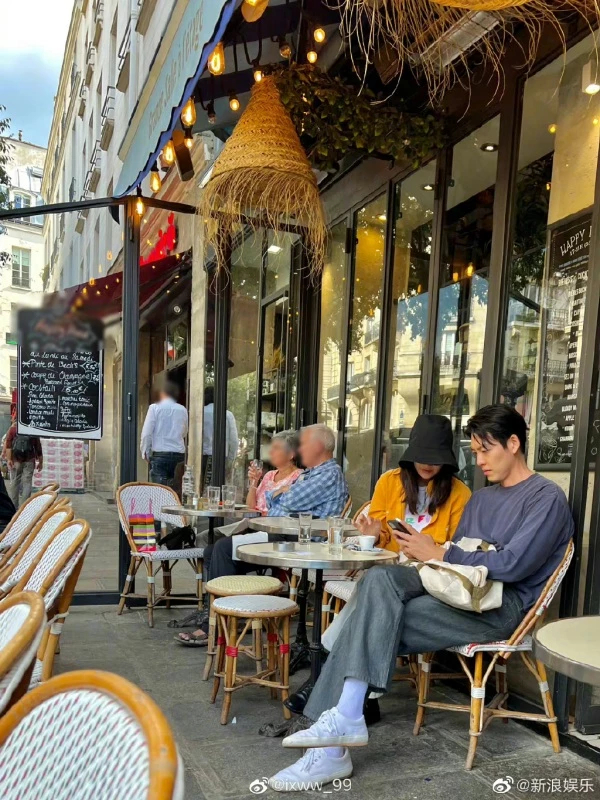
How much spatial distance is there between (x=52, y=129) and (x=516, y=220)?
996 inches

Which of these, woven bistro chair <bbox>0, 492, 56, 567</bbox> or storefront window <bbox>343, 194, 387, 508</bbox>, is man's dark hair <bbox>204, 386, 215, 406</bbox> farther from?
woven bistro chair <bbox>0, 492, 56, 567</bbox>

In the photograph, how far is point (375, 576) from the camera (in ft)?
8.50

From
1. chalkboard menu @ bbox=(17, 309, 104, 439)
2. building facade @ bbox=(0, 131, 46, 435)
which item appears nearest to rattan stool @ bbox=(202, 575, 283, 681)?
chalkboard menu @ bbox=(17, 309, 104, 439)

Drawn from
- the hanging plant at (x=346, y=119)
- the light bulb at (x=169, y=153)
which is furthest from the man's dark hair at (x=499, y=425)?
the light bulb at (x=169, y=153)

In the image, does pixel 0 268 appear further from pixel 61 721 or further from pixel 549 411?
pixel 61 721

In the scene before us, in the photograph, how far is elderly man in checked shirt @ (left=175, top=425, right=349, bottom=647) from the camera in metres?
3.88

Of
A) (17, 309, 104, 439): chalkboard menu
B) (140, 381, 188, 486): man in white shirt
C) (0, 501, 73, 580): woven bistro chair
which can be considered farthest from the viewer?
(140, 381, 188, 486): man in white shirt

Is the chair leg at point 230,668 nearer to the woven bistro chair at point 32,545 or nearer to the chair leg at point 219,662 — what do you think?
the chair leg at point 219,662

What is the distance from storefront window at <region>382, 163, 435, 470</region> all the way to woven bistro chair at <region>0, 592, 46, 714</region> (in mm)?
3378

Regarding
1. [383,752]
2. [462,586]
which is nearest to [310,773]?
[383,752]

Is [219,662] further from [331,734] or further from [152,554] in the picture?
[152,554]

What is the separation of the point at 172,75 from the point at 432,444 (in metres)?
2.10

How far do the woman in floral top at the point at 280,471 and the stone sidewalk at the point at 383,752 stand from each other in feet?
4.10

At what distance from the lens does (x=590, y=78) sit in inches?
120
